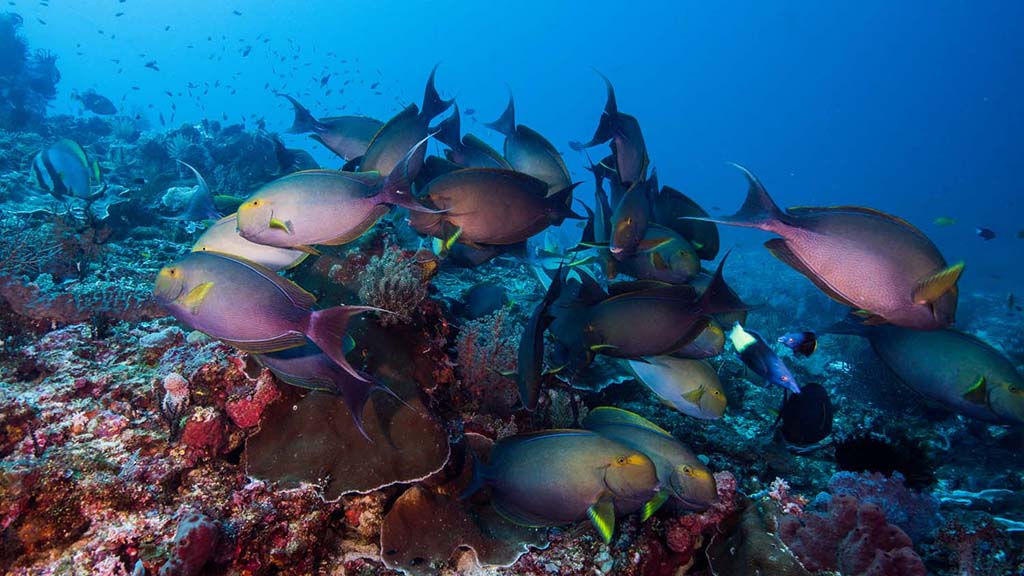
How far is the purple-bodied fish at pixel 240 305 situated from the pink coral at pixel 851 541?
2713 mm

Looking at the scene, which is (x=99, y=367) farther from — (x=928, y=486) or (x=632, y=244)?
(x=928, y=486)

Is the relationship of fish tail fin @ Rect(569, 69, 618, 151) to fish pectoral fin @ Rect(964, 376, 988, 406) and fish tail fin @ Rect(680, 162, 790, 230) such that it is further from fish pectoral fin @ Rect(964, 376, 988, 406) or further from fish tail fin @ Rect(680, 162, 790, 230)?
fish pectoral fin @ Rect(964, 376, 988, 406)

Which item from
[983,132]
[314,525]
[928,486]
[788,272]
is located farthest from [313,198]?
[983,132]

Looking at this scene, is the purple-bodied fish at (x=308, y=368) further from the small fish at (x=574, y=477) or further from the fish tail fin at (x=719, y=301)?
the fish tail fin at (x=719, y=301)

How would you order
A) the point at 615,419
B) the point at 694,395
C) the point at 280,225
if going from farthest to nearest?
the point at 694,395, the point at 615,419, the point at 280,225

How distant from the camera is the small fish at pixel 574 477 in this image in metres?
2.05

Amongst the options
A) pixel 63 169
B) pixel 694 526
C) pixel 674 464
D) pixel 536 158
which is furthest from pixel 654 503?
pixel 63 169

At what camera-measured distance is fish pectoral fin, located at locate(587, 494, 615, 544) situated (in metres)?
1.99

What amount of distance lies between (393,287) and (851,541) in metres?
3.15

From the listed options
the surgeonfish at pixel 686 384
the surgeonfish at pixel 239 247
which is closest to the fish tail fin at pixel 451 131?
the surgeonfish at pixel 239 247

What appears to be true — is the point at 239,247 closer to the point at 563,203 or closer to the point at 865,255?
the point at 563,203

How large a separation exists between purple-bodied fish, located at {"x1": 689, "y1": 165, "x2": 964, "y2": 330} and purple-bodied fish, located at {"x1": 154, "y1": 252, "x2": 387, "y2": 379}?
187 centimetres

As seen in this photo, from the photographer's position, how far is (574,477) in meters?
2.04

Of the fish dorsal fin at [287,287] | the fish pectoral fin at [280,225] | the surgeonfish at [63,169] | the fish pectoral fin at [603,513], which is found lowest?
the surgeonfish at [63,169]
